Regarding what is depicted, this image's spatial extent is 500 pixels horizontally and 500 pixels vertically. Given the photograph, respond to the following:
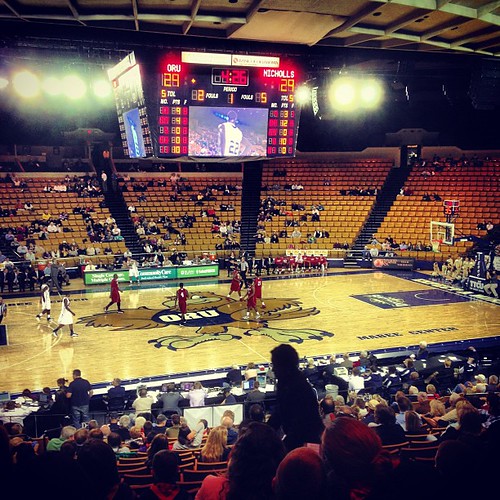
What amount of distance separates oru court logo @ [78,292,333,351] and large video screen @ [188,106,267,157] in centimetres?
543

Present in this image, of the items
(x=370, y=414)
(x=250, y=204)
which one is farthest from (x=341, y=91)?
(x=370, y=414)

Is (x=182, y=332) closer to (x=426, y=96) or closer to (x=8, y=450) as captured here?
(x=8, y=450)

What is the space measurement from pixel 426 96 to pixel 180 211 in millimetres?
17605

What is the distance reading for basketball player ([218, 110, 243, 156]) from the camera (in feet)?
48.7

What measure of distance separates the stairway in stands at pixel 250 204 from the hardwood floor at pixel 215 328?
6894 mm

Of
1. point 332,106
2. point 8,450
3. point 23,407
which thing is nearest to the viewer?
point 8,450

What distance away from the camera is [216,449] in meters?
5.41

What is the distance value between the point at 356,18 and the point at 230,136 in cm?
694

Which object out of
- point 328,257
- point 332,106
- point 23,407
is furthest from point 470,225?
point 23,407

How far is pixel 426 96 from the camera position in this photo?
34.6m

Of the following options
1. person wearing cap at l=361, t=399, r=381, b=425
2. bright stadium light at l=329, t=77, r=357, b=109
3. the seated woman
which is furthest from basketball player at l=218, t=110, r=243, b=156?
the seated woman

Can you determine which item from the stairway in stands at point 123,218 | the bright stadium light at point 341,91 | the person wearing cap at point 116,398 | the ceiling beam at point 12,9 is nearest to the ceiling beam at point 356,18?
the ceiling beam at point 12,9

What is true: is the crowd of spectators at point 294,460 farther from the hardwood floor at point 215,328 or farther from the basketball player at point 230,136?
the basketball player at point 230,136

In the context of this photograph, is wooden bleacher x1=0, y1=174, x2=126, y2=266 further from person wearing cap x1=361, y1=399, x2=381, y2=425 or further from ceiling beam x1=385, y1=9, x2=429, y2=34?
person wearing cap x1=361, y1=399, x2=381, y2=425
